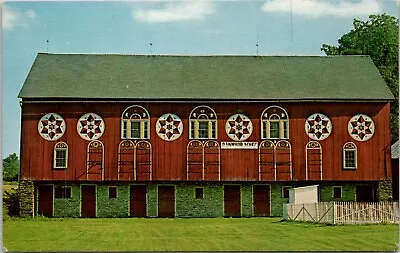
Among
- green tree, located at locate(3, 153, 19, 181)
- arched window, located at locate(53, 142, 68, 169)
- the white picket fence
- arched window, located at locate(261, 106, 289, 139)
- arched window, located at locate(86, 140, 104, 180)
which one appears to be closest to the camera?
the white picket fence

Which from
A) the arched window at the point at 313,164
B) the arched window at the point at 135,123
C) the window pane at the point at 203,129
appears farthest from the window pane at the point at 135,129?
the arched window at the point at 313,164

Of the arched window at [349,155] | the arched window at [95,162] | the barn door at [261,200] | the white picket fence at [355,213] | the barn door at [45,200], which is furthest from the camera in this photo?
the barn door at [261,200]

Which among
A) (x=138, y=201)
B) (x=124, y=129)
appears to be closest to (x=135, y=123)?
(x=124, y=129)

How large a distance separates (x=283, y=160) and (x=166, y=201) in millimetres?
6348

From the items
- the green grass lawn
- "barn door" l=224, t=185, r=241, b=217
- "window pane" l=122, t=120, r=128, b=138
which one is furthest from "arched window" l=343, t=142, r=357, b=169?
"window pane" l=122, t=120, r=128, b=138

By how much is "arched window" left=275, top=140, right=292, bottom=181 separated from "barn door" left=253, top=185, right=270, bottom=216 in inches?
43.5

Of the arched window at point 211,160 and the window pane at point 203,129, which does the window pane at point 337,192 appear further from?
the window pane at point 203,129

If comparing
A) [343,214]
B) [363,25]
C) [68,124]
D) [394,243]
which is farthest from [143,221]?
[363,25]

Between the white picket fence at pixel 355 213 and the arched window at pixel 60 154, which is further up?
the arched window at pixel 60 154

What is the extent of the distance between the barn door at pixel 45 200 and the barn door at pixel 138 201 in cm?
411

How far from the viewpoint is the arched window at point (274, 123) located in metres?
43.6

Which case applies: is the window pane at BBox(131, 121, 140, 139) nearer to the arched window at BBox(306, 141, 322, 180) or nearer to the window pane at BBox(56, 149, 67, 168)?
the window pane at BBox(56, 149, 67, 168)

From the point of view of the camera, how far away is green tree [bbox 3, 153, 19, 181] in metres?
43.5

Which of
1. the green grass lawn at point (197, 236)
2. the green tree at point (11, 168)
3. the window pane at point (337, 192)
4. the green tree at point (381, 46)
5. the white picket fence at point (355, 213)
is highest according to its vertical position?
the green tree at point (381, 46)
